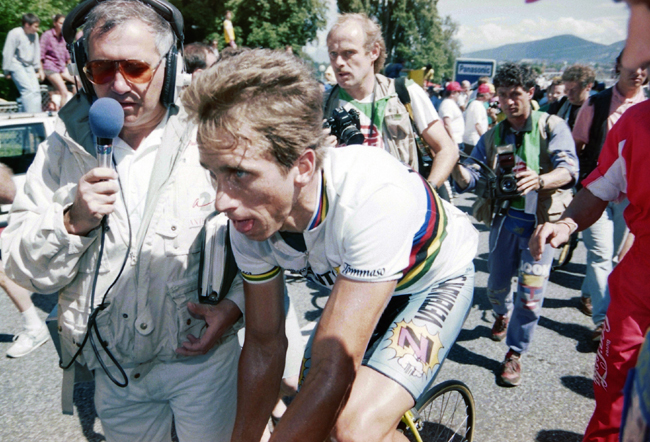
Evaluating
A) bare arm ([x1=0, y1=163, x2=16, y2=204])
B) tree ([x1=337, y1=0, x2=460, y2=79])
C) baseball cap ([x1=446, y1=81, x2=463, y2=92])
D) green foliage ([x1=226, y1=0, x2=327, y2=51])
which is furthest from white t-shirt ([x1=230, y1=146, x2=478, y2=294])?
tree ([x1=337, y1=0, x2=460, y2=79])

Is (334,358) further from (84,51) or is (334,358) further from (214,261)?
(84,51)

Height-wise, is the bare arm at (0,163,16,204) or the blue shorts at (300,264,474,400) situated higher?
the bare arm at (0,163,16,204)

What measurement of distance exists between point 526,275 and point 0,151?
18.2 feet

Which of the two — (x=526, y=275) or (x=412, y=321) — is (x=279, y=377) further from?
(x=526, y=275)

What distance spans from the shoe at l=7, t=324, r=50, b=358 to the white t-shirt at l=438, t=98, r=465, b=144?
6.47 meters

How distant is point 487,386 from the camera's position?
3.56 metres

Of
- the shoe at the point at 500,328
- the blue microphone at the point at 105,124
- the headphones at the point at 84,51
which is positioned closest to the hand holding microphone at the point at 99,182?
the blue microphone at the point at 105,124

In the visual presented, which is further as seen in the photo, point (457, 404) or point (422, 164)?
point (422, 164)

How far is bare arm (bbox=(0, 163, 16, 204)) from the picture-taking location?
4.75 feet

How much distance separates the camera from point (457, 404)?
270 centimetres

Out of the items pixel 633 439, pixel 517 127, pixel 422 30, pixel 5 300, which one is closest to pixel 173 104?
pixel 633 439

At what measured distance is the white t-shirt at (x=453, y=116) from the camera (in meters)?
8.34

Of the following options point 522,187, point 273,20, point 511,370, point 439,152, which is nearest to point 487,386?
point 511,370

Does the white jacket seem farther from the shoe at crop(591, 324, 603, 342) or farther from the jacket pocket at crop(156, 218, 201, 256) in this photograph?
the shoe at crop(591, 324, 603, 342)
